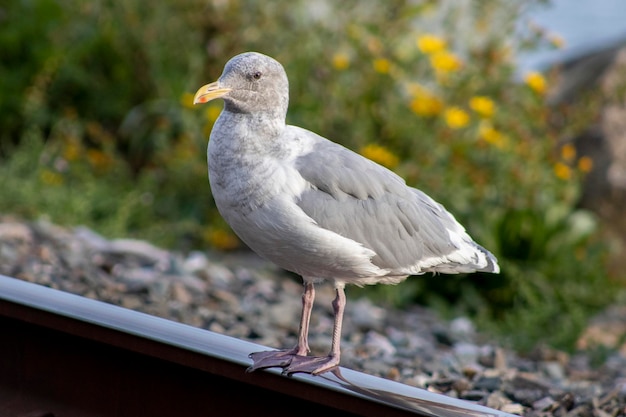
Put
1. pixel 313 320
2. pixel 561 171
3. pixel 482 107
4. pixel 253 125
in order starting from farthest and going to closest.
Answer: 1. pixel 561 171
2. pixel 482 107
3. pixel 313 320
4. pixel 253 125

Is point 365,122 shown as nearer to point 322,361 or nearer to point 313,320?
point 313,320

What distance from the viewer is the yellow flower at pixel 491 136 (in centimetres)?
670

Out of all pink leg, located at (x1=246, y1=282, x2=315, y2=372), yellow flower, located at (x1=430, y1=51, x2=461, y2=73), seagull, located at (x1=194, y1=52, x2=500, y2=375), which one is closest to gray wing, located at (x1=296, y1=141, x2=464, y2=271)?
seagull, located at (x1=194, y1=52, x2=500, y2=375)

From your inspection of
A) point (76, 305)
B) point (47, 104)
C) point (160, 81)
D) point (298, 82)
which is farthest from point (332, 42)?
point (76, 305)

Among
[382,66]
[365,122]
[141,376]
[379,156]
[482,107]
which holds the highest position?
[382,66]

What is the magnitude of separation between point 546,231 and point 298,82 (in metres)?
2.04

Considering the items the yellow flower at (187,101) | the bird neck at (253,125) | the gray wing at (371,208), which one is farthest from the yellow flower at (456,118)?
the bird neck at (253,125)

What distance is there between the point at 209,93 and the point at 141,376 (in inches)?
37.0

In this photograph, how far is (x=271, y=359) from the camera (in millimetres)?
2961

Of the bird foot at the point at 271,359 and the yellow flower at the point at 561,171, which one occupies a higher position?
the yellow flower at the point at 561,171

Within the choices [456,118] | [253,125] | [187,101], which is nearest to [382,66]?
[456,118]

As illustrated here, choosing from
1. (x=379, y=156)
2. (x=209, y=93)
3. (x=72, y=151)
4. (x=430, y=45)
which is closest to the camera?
(x=209, y=93)

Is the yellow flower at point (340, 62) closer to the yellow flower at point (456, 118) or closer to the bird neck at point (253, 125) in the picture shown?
the yellow flower at point (456, 118)

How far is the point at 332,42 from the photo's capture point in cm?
729
